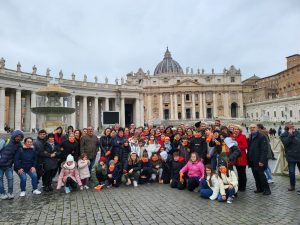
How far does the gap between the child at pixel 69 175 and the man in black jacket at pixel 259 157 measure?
209 inches

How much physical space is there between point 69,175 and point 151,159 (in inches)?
117

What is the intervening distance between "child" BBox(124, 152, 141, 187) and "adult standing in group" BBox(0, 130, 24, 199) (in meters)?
3.48

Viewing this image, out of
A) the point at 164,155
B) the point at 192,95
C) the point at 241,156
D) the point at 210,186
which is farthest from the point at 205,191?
the point at 192,95

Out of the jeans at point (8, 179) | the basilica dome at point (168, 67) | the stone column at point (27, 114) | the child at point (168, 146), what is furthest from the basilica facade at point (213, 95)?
the jeans at point (8, 179)

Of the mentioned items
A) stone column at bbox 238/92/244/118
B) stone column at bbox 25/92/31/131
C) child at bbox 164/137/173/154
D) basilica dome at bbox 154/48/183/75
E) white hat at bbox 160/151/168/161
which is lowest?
white hat at bbox 160/151/168/161

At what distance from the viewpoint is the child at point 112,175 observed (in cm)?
843

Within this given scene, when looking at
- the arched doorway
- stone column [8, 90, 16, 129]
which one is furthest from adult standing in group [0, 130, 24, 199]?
the arched doorway

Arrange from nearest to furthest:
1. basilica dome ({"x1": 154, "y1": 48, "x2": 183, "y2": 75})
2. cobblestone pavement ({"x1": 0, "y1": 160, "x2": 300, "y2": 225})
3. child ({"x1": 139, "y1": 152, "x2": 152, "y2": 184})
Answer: cobblestone pavement ({"x1": 0, "y1": 160, "x2": 300, "y2": 225})
child ({"x1": 139, "y1": 152, "x2": 152, "y2": 184})
basilica dome ({"x1": 154, "y1": 48, "x2": 183, "y2": 75})

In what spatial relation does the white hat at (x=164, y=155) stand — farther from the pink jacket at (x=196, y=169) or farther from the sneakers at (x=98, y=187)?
the sneakers at (x=98, y=187)

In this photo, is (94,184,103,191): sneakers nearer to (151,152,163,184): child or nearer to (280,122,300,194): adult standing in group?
(151,152,163,184): child

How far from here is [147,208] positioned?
6.03m

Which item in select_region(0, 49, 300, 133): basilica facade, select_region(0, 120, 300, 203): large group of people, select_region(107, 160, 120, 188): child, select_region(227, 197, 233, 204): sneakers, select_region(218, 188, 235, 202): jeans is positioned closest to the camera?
select_region(227, 197, 233, 204): sneakers

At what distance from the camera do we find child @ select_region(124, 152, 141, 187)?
8680mm

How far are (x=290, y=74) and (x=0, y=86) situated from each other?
68.0 m
